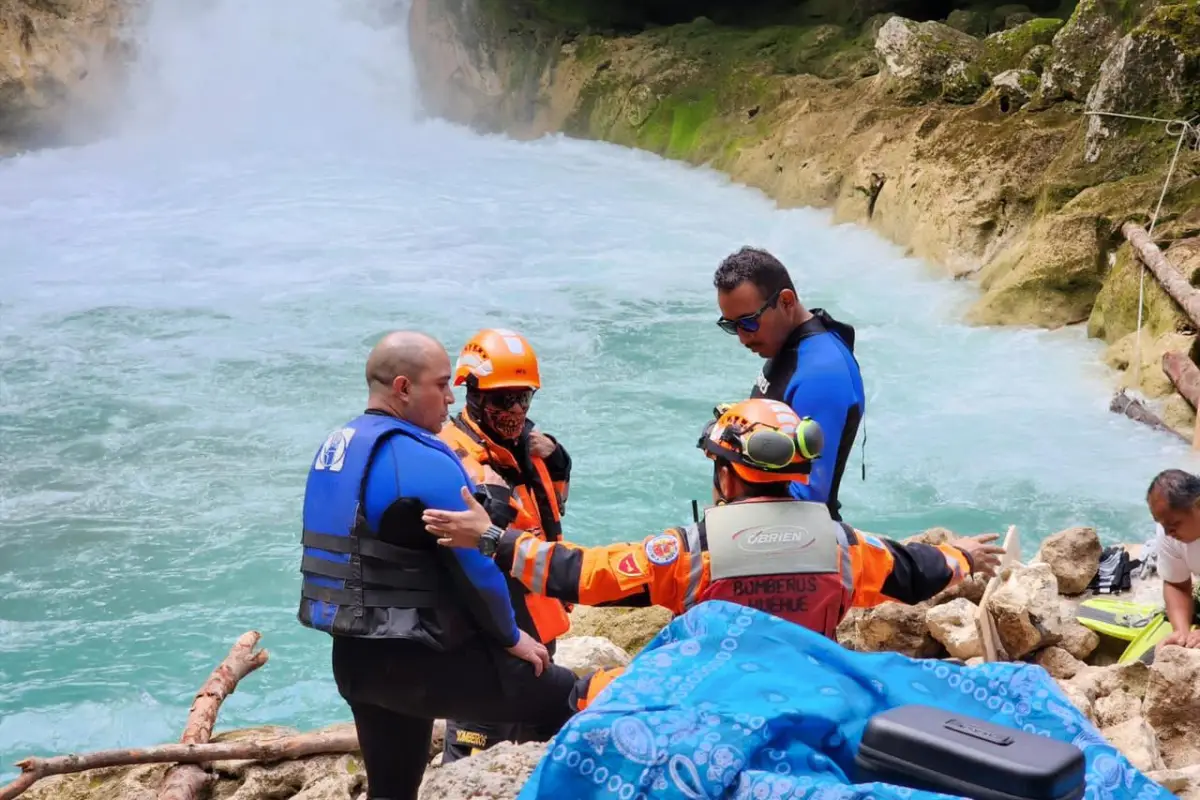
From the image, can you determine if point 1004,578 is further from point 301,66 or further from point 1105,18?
point 301,66

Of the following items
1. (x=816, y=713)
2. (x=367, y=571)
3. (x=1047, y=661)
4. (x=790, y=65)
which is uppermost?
(x=790, y=65)

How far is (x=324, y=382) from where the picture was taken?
11.3 meters

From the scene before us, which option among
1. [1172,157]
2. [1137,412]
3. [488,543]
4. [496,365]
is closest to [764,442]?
[488,543]

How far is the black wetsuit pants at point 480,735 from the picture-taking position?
354 centimetres

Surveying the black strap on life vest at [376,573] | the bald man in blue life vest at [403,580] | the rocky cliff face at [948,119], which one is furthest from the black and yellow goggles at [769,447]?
the rocky cliff face at [948,119]

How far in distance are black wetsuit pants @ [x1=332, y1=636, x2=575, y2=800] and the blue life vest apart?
0.12m

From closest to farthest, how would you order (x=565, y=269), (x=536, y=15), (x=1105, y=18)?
1. (x=1105, y=18)
2. (x=565, y=269)
3. (x=536, y=15)

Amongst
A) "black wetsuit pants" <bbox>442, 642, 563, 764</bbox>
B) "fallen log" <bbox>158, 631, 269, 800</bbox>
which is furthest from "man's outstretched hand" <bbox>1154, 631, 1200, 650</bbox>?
"fallen log" <bbox>158, 631, 269, 800</bbox>

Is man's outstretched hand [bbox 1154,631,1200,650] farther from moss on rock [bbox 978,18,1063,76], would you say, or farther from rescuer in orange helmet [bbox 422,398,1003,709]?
moss on rock [bbox 978,18,1063,76]

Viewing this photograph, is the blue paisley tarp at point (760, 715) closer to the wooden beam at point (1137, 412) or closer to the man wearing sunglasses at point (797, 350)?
the man wearing sunglasses at point (797, 350)

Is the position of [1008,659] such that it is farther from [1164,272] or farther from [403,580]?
[1164,272]

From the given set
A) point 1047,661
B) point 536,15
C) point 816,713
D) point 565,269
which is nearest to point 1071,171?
point 565,269

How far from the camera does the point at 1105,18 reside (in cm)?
1303

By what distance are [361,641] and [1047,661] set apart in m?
2.60
